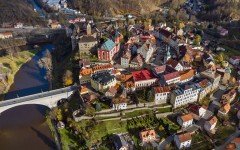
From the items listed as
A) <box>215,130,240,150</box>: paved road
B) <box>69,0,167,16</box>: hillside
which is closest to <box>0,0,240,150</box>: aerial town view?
<box>215,130,240,150</box>: paved road

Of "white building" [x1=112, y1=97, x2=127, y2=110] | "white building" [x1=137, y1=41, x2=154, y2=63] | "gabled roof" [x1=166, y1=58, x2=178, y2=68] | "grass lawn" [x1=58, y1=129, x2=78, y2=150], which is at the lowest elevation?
"grass lawn" [x1=58, y1=129, x2=78, y2=150]

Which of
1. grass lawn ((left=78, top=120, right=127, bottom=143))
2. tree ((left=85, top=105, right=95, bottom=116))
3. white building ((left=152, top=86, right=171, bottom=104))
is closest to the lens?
grass lawn ((left=78, top=120, right=127, bottom=143))

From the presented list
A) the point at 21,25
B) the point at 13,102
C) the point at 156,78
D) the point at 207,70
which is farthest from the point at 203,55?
the point at 21,25

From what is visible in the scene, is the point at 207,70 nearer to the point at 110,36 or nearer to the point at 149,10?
the point at 110,36

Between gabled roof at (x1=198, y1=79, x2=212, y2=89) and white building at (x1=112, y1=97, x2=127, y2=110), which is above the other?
gabled roof at (x1=198, y1=79, x2=212, y2=89)

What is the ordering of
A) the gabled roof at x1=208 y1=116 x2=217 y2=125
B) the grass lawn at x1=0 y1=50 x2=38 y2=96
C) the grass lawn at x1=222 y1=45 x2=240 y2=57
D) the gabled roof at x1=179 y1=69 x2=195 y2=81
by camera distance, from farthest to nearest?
the grass lawn at x1=222 y1=45 x2=240 y2=57, the grass lawn at x1=0 y1=50 x2=38 y2=96, the gabled roof at x1=179 y1=69 x2=195 y2=81, the gabled roof at x1=208 y1=116 x2=217 y2=125

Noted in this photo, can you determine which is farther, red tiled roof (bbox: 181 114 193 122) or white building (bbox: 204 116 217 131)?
red tiled roof (bbox: 181 114 193 122)

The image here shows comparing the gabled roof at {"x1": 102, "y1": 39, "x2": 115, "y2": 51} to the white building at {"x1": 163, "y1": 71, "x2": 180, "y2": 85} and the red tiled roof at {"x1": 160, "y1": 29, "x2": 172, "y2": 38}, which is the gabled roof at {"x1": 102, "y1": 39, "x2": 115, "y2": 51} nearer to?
the white building at {"x1": 163, "y1": 71, "x2": 180, "y2": 85}
